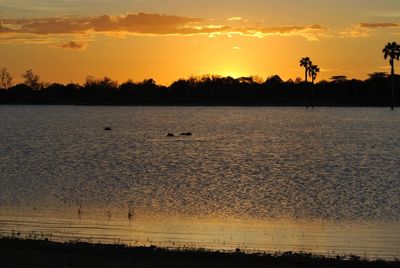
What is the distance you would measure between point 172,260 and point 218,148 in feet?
163

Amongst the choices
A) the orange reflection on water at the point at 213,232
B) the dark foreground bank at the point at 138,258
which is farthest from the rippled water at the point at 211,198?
the dark foreground bank at the point at 138,258

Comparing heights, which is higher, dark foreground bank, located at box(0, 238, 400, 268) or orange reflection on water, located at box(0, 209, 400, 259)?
dark foreground bank, located at box(0, 238, 400, 268)

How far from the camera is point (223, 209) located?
26.2m

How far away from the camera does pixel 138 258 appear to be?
1510 centimetres

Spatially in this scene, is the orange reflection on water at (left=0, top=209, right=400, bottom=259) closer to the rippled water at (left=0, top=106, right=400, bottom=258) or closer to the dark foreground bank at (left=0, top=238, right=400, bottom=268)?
the rippled water at (left=0, top=106, right=400, bottom=258)

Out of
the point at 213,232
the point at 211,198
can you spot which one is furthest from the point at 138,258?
the point at 211,198

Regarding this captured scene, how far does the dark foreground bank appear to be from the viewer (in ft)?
47.4

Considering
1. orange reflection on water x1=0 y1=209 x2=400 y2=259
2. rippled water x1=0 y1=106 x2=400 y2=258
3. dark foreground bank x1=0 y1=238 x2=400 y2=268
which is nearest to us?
dark foreground bank x1=0 y1=238 x2=400 y2=268

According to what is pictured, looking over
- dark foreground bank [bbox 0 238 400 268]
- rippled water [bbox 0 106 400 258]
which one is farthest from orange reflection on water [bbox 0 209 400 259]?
dark foreground bank [bbox 0 238 400 268]

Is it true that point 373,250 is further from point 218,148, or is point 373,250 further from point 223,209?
point 218,148

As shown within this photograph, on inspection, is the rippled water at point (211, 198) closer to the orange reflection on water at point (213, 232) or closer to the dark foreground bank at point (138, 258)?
the orange reflection on water at point (213, 232)

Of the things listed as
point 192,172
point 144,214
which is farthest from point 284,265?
point 192,172

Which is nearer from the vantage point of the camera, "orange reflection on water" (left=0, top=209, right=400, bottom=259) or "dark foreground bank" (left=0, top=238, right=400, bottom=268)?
"dark foreground bank" (left=0, top=238, right=400, bottom=268)

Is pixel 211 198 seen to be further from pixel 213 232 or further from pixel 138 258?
pixel 138 258
